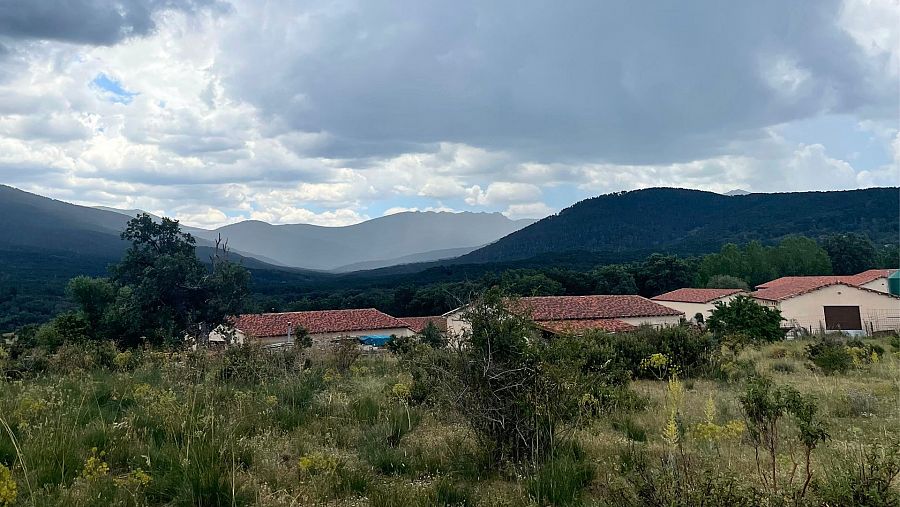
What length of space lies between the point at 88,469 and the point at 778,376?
1247cm

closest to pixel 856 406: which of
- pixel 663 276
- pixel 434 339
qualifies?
pixel 434 339

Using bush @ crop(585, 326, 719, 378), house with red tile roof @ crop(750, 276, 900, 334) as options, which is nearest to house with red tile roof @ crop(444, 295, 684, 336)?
house with red tile roof @ crop(750, 276, 900, 334)

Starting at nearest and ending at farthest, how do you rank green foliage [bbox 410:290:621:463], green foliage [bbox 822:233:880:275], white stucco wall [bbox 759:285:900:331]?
green foliage [bbox 410:290:621:463] < white stucco wall [bbox 759:285:900:331] < green foliage [bbox 822:233:880:275]

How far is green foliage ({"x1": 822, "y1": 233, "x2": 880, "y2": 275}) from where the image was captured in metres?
64.6

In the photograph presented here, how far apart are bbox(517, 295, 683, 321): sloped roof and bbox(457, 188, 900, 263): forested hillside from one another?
8298cm

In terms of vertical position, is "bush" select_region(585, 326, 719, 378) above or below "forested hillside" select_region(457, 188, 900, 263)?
below

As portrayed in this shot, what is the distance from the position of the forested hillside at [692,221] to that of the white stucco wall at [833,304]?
73.3 metres

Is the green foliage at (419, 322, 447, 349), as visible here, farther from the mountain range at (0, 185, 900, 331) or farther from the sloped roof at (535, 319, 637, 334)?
the mountain range at (0, 185, 900, 331)

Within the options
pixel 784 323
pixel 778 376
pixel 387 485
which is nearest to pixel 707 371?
pixel 778 376

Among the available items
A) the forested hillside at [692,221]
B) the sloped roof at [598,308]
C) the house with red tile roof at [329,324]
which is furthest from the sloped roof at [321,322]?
the forested hillside at [692,221]

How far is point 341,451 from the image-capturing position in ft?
17.5

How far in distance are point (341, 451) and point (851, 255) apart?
7653 centimetres

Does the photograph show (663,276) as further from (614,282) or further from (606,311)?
(606,311)

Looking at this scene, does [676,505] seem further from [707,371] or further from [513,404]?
[707,371]
